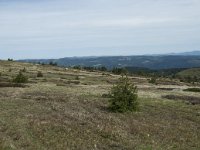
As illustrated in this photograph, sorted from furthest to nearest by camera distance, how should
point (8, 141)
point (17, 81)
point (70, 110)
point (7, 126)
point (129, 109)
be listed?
point (17, 81) → point (129, 109) → point (70, 110) → point (7, 126) → point (8, 141)

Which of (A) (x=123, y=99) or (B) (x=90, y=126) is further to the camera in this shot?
(A) (x=123, y=99)

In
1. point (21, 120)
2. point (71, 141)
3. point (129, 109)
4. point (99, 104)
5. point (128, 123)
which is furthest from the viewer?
point (99, 104)

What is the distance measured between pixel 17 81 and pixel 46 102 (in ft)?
78.1

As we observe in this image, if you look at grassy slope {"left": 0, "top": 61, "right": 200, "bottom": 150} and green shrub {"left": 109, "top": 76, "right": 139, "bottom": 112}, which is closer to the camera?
grassy slope {"left": 0, "top": 61, "right": 200, "bottom": 150}

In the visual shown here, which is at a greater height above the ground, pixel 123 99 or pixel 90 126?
pixel 123 99

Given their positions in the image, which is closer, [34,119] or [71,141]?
[71,141]

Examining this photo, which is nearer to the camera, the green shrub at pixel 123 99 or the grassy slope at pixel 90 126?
the grassy slope at pixel 90 126

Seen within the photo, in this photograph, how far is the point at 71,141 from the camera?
20031mm

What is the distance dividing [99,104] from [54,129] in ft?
43.7

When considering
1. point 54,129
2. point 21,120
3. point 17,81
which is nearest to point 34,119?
point 21,120

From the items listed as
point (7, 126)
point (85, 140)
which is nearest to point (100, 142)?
point (85, 140)

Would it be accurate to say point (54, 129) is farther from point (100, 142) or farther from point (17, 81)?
point (17, 81)

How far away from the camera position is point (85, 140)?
20.6 meters

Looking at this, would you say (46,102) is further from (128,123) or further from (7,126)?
(7,126)
